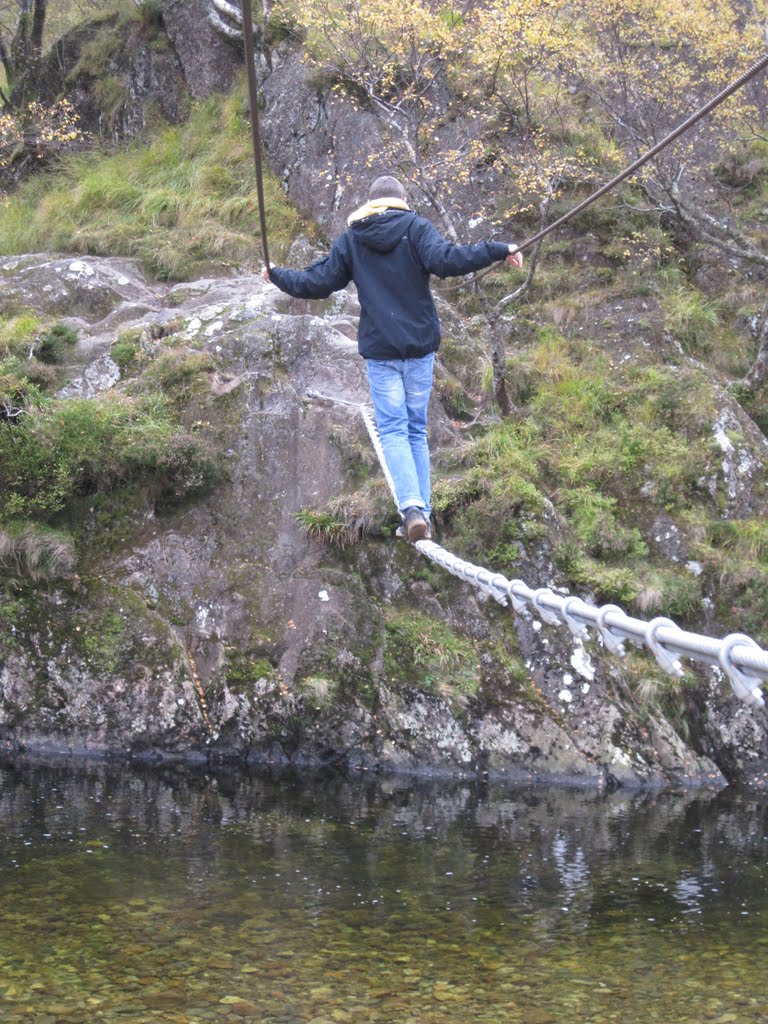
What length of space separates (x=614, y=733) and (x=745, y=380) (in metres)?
5.22

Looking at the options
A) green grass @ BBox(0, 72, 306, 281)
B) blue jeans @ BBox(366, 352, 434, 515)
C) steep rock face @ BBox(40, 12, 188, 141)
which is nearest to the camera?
blue jeans @ BBox(366, 352, 434, 515)

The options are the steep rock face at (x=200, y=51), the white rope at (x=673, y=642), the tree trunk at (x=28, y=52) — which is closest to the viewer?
the white rope at (x=673, y=642)

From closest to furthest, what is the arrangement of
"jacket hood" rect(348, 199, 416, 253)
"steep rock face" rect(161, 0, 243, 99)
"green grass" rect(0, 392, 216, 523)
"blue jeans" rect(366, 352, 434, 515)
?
"jacket hood" rect(348, 199, 416, 253)
"blue jeans" rect(366, 352, 434, 515)
"green grass" rect(0, 392, 216, 523)
"steep rock face" rect(161, 0, 243, 99)

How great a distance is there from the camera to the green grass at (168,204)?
13023 millimetres

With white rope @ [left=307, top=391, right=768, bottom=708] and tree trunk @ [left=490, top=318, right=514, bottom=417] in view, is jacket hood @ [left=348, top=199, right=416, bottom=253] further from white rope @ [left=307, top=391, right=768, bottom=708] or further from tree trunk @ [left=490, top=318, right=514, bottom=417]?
tree trunk @ [left=490, top=318, right=514, bottom=417]

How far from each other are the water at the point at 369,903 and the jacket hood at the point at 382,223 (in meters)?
3.74

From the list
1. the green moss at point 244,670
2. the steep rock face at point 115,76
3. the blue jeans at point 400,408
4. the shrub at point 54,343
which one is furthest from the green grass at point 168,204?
the blue jeans at point 400,408

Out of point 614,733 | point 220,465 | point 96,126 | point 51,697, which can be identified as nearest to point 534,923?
point 614,733

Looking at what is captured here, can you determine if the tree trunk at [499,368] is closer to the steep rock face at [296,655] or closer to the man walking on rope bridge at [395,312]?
the steep rock face at [296,655]

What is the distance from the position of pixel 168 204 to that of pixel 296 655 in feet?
25.3

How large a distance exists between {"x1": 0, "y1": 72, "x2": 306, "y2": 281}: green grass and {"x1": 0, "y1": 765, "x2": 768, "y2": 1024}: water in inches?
292

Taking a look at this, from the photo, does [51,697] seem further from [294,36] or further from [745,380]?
[294,36]

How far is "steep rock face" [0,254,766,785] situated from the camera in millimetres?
8555

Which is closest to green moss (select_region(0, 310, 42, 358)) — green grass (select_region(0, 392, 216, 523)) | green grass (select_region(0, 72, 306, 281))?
green grass (select_region(0, 392, 216, 523))
